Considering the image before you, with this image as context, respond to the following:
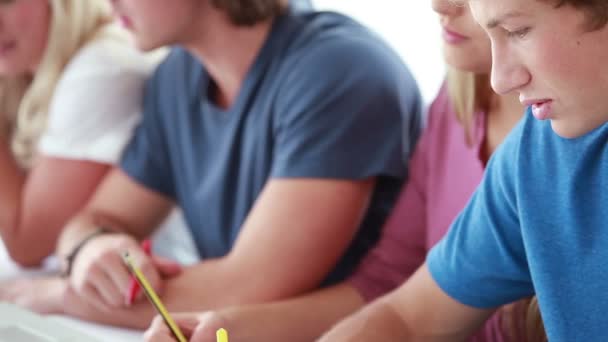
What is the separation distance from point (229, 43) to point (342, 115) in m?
0.23

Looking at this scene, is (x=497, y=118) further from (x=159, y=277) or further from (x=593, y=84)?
(x=159, y=277)

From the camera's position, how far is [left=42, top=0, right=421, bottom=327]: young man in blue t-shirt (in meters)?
1.17

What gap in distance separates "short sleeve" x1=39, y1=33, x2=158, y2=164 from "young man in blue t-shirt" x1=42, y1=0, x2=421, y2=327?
1.3 inches

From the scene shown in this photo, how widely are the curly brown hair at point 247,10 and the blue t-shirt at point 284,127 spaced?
31 mm

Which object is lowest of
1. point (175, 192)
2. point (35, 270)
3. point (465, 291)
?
point (35, 270)

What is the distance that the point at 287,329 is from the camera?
107 cm

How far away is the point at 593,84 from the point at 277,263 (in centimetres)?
55

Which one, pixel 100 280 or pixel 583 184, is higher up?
pixel 583 184

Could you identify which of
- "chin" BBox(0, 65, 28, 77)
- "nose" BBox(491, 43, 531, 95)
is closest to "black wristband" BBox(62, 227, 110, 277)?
"chin" BBox(0, 65, 28, 77)

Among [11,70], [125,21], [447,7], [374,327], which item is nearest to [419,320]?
[374,327]

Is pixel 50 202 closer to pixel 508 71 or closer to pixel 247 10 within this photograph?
pixel 247 10

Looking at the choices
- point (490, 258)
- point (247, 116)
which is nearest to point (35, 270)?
point (247, 116)

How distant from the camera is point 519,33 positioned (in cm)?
70

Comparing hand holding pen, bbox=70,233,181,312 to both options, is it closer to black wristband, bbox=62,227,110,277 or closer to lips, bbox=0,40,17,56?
black wristband, bbox=62,227,110,277
